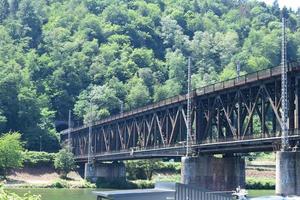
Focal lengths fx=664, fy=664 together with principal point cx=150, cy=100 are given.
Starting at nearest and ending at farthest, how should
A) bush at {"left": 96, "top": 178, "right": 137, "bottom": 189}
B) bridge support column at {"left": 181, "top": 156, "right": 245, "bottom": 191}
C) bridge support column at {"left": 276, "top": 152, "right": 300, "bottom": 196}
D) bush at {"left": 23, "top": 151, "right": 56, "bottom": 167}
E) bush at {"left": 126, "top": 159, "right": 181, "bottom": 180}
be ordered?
bridge support column at {"left": 276, "top": 152, "right": 300, "bottom": 196} → bridge support column at {"left": 181, "top": 156, "right": 245, "bottom": 191} → bush at {"left": 96, "top": 178, "right": 137, "bottom": 189} → bush at {"left": 126, "top": 159, "right": 181, "bottom": 180} → bush at {"left": 23, "top": 151, "right": 56, "bottom": 167}

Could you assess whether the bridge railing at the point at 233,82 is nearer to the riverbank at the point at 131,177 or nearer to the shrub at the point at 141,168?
the riverbank at the point at 131,177

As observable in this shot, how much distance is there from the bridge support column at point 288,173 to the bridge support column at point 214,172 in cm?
1770

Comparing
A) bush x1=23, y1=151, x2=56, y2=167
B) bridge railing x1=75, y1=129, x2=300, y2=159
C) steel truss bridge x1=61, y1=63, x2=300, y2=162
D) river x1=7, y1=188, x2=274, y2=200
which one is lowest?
river x1=7, y1=188, x2=274, y2=200

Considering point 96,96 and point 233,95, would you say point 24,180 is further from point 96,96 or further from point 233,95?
point 96,96

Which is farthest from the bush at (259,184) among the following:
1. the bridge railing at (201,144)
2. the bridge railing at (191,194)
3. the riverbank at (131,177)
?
the bridge railing at (191,194)

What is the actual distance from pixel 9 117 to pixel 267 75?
104 m

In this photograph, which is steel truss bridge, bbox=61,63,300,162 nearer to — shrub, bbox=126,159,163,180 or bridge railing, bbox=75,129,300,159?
bridge railing, bbox=75,129,300,159

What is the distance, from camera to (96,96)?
189250 millimetres

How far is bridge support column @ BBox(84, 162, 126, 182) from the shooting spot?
12394cm

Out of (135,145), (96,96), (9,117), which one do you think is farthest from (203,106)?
(96,96)

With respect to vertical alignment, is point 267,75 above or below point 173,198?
above

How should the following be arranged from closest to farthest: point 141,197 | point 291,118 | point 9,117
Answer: point 141,197 → point 291,118 → point 9,117

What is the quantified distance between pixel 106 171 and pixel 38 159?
582 inches

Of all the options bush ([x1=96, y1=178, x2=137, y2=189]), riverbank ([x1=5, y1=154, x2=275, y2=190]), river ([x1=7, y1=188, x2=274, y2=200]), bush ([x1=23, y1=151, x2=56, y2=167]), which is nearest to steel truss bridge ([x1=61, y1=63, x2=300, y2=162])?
bush ([x1=96, y1=178, x2=137, y2=189])
